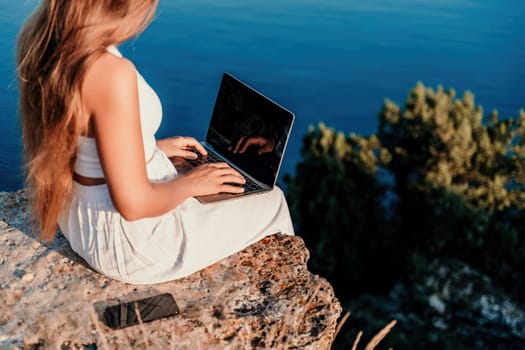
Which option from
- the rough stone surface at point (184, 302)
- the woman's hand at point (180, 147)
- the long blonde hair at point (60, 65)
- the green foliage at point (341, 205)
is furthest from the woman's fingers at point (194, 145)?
the green foliage at point (341, 205)

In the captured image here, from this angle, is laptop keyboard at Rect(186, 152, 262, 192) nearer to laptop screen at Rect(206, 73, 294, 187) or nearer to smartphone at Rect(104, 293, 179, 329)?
laptop screen at Rect(206, 73, 294, 187)

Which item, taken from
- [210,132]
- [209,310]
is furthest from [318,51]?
[209,310]

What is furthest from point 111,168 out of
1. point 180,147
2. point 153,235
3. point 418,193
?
point 418,193

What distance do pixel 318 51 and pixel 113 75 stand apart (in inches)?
567

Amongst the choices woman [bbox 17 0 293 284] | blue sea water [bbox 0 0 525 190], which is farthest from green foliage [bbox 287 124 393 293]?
woman [bbox 17 0 293 284]

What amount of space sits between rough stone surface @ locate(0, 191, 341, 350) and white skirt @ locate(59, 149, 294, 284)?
7 centimetres

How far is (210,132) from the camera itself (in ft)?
10.4

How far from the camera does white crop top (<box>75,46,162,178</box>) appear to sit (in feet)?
6.74

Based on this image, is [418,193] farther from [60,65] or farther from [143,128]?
[60,65]

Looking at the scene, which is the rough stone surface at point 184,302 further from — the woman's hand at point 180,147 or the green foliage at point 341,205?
the green foliage at point 341,205

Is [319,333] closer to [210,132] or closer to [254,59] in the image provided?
[210,132]

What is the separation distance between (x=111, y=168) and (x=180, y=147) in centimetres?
99

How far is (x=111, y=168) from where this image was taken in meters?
1.92

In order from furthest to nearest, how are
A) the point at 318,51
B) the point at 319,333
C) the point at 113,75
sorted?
the point at 318,51 → the point at 319,333 → the point at 113,75
